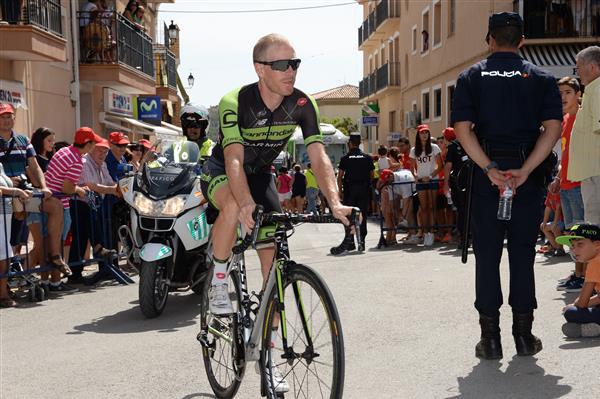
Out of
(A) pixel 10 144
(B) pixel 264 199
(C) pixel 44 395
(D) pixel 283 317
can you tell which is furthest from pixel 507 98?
(A) pixel 10 144

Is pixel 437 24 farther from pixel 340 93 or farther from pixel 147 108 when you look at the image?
pixel 340 93

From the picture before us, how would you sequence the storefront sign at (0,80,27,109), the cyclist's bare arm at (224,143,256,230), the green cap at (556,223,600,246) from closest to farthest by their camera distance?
the cyclist's bare arm at (224,143,256,230) → the green cap at (556,223,600,246) → the storefront sign at (0,80,27,109)

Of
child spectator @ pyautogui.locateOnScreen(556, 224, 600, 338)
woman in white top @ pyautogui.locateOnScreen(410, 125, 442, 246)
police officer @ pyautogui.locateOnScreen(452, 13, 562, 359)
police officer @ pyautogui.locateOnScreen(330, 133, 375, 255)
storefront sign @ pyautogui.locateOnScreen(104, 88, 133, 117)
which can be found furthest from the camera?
storefront sign @ pyautogui.locateOnScreen(104, 88, 133, 117)

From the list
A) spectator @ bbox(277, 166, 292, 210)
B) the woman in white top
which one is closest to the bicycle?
the woman in white top

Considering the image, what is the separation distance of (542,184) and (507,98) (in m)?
0.62

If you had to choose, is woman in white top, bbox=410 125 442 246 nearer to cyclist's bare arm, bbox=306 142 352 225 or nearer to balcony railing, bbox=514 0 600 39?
cyclist's bare arm, bbox=306 142 352 225

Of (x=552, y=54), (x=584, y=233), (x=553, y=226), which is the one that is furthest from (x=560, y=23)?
(x=584, y=233)

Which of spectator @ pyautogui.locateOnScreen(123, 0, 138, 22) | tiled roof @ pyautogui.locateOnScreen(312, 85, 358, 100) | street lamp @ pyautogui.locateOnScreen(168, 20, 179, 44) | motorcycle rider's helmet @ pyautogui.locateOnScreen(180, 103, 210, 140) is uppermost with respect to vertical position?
tiled roof @ pyautogui.locateOnScreen(312, 85, 358, 100)

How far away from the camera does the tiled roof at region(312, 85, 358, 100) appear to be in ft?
306

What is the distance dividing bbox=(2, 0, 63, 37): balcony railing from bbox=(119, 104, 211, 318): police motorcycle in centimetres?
949

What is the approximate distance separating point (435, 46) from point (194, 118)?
2481 centimetres

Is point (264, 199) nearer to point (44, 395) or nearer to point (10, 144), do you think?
point (44, 395)

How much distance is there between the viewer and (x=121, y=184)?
26.1 ft

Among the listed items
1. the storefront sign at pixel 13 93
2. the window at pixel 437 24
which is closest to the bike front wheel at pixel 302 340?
the storefront sign at pixel 13 93
